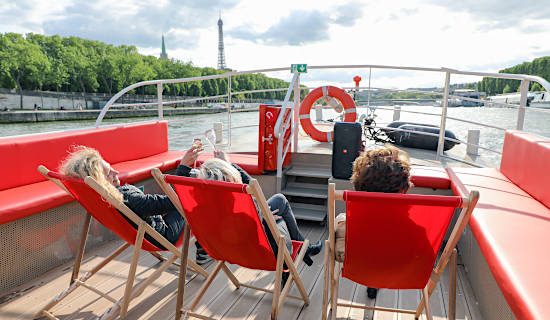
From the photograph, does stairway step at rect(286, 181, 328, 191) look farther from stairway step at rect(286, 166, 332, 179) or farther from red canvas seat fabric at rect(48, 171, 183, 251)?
red canvas seat fabric at rect(48, 171, 183, 251)

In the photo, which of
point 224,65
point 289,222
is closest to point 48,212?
point 289,222

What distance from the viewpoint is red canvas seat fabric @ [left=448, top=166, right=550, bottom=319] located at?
127 centimetres

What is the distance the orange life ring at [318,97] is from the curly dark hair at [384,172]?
342 cm

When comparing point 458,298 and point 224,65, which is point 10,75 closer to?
point 458,298

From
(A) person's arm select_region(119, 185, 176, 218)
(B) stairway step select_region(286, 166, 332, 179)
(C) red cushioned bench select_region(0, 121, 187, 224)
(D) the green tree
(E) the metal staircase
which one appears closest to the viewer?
(A) person's arm select_region(119, 185, 176, 218)

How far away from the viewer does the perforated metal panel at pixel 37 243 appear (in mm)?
2227

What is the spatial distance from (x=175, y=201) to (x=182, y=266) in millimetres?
345

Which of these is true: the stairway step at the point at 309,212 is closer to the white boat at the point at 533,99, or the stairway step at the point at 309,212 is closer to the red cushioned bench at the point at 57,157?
the red cushioned bench at the point at 57,157

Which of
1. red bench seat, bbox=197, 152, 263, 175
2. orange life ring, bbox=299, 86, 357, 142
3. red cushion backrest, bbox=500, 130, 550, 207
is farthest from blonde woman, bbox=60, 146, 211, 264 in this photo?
orange life ring, bbox=299, 86, 357, 142

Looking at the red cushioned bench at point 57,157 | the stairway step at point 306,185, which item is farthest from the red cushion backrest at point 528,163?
the red cushioned bench at point 57,157

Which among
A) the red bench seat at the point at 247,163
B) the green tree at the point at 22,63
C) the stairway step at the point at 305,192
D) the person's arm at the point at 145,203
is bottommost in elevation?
the stairway step at the point at 305,192

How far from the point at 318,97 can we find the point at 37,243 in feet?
13.3

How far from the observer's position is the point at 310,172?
3.77 meters

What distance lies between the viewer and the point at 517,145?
2807 millimetres
